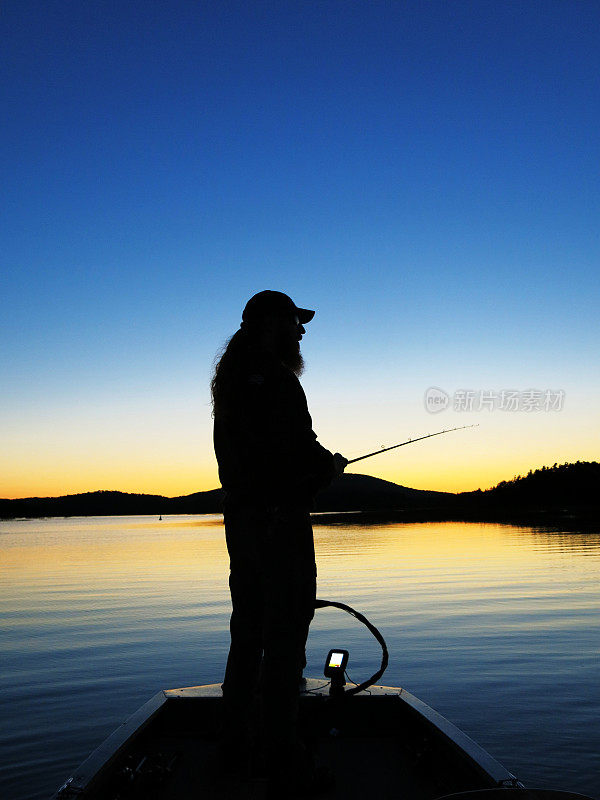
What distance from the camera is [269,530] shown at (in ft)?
10.7

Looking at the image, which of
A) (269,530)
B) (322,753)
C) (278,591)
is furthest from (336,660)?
(269,530)

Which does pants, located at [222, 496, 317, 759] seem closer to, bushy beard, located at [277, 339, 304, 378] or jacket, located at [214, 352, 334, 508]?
jacket, located at [214, 352, 334, 508]

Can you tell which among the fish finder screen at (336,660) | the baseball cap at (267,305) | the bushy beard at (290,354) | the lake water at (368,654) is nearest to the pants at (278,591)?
the bushy beard at (290,354)

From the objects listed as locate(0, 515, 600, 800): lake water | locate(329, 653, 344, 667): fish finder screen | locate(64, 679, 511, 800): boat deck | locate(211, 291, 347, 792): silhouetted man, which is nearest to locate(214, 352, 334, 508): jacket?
locate(211, 291, 347, 792): silhouetted man

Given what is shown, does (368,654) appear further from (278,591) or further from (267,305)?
(267,305)

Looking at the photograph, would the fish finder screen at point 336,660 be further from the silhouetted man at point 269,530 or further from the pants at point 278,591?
the pants at point 278,591

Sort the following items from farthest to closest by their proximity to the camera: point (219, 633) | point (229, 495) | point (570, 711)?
point (219, 633) → point (570, 711) → point (229, 495)

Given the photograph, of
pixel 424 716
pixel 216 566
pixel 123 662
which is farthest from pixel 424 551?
pixel 424 716

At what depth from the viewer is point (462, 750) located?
3.41 m

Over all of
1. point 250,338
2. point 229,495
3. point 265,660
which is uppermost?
point 250,338

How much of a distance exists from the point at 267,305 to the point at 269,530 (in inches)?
43.3

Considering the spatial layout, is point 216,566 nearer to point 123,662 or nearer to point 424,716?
point 123,662

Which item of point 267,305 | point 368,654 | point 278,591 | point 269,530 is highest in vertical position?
point 267,305

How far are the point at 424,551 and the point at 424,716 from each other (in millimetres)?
31758
